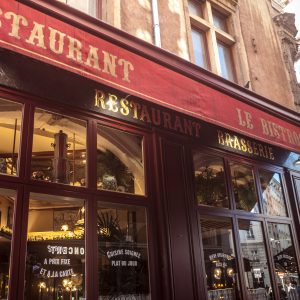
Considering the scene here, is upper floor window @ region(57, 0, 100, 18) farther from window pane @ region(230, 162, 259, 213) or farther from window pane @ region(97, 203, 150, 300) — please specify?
window pane @ region(230, 162, 259, 213)

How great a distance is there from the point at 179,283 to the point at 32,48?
3.08 m

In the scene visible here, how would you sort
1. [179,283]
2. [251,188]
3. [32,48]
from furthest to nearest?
[251,188]
[179,283]
[32,48]

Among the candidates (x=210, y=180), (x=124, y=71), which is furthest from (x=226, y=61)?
(x=124, y=71)

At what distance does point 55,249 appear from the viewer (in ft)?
12.8

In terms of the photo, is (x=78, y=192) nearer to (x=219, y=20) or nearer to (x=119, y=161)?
(x=119, y=161)

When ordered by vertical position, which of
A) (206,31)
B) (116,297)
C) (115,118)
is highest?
(206,31)

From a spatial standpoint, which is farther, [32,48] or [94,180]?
[94,180]

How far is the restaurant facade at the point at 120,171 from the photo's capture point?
3.65 metres

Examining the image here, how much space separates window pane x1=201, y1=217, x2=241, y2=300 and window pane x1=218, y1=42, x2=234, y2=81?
3500mm

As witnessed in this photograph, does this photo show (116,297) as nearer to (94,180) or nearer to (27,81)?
(94,180)

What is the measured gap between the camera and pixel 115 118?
16.0 feet

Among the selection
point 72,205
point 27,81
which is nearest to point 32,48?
point 27,81

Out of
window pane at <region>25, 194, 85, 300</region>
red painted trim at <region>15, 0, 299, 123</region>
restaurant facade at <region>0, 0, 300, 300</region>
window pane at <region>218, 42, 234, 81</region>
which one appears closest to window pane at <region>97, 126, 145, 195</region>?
restaurant facade at <region>0, 0, 300, 300</region>

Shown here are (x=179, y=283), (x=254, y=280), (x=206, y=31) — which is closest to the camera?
(x=179, y=283)
